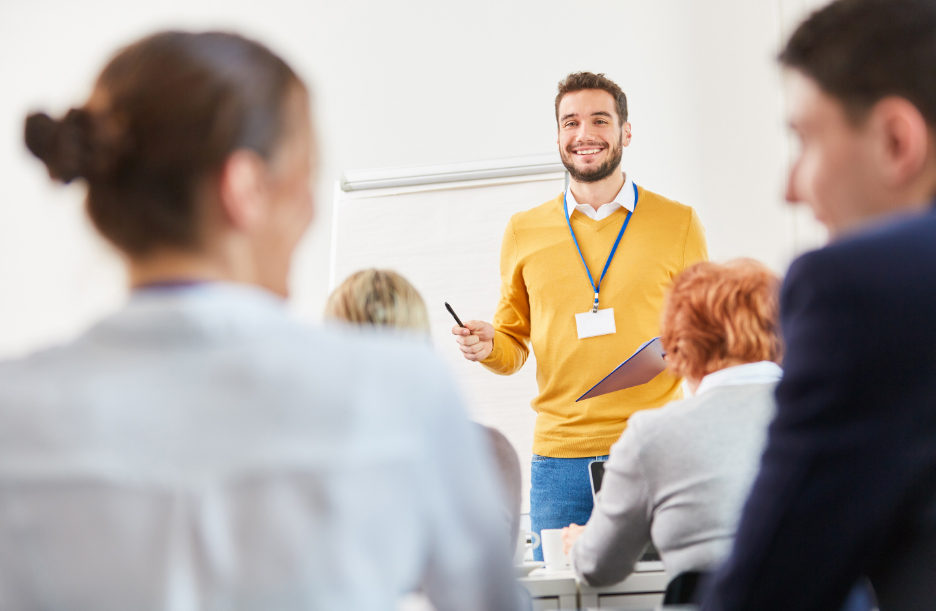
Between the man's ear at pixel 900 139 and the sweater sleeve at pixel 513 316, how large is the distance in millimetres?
2147

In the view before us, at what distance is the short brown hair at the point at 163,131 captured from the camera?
2.27 feet

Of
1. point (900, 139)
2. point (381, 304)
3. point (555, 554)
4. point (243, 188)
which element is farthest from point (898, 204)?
point (555, 554)

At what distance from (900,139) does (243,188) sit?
612 millimetres

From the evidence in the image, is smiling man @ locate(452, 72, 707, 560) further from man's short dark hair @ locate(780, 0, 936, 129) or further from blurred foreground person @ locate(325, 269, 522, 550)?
man's short dark hair @ locate(780, 0, 936, 129)

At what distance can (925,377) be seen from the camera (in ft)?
2.09

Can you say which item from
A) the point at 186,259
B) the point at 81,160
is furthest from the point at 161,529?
the point at 81,160

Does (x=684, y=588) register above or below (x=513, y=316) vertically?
below

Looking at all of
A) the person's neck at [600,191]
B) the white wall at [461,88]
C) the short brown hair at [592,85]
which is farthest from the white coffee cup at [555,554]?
the white wall at [461,88]

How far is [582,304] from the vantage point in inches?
109

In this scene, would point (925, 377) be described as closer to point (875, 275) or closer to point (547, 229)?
point (875, 275)

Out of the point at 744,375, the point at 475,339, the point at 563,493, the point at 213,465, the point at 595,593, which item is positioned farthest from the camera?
the point at 475,339

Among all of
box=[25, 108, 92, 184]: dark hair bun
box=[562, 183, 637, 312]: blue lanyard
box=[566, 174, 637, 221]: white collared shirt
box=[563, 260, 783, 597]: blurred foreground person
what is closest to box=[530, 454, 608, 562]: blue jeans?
box=[562, 183, 637, 312]: blue lanyard

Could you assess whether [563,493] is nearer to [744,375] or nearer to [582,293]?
[582,293]

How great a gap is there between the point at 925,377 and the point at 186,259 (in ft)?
2.10
